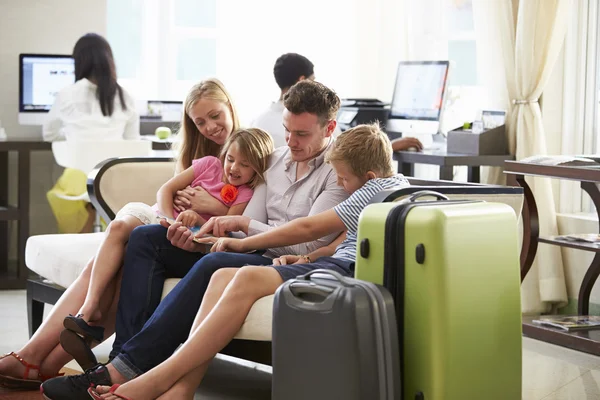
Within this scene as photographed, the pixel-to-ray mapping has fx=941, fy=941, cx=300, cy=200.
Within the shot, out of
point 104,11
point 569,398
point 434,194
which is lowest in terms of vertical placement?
point 569,398

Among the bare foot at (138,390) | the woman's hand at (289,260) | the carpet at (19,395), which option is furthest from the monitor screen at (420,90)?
the bare foot at (138,390)

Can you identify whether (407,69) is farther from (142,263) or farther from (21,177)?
(142,263)

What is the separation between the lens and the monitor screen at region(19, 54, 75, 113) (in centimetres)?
556

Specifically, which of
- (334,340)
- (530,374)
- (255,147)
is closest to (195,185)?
(255,147)

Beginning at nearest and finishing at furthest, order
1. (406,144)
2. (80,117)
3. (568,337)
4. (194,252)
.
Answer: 1. (194,252)
2. (568,337)
3. (406,144)
4. (80,117)

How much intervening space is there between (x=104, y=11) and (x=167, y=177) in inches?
105

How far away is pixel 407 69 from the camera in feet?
17.1

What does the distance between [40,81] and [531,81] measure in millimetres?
2878

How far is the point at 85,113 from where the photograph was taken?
211 inches

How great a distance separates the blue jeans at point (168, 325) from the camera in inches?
103

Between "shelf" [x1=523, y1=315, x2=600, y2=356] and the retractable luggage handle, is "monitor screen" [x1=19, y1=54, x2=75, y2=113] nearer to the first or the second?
"shelf" [x1=523, y1=315, x2=600, y2=356]

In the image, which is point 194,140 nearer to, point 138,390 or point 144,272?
point 144,272

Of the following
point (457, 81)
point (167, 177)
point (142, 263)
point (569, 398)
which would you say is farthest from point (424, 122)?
point (142, 263)

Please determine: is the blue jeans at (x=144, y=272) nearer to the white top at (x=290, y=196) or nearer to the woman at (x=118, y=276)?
the woman at (x=118, y=276)
